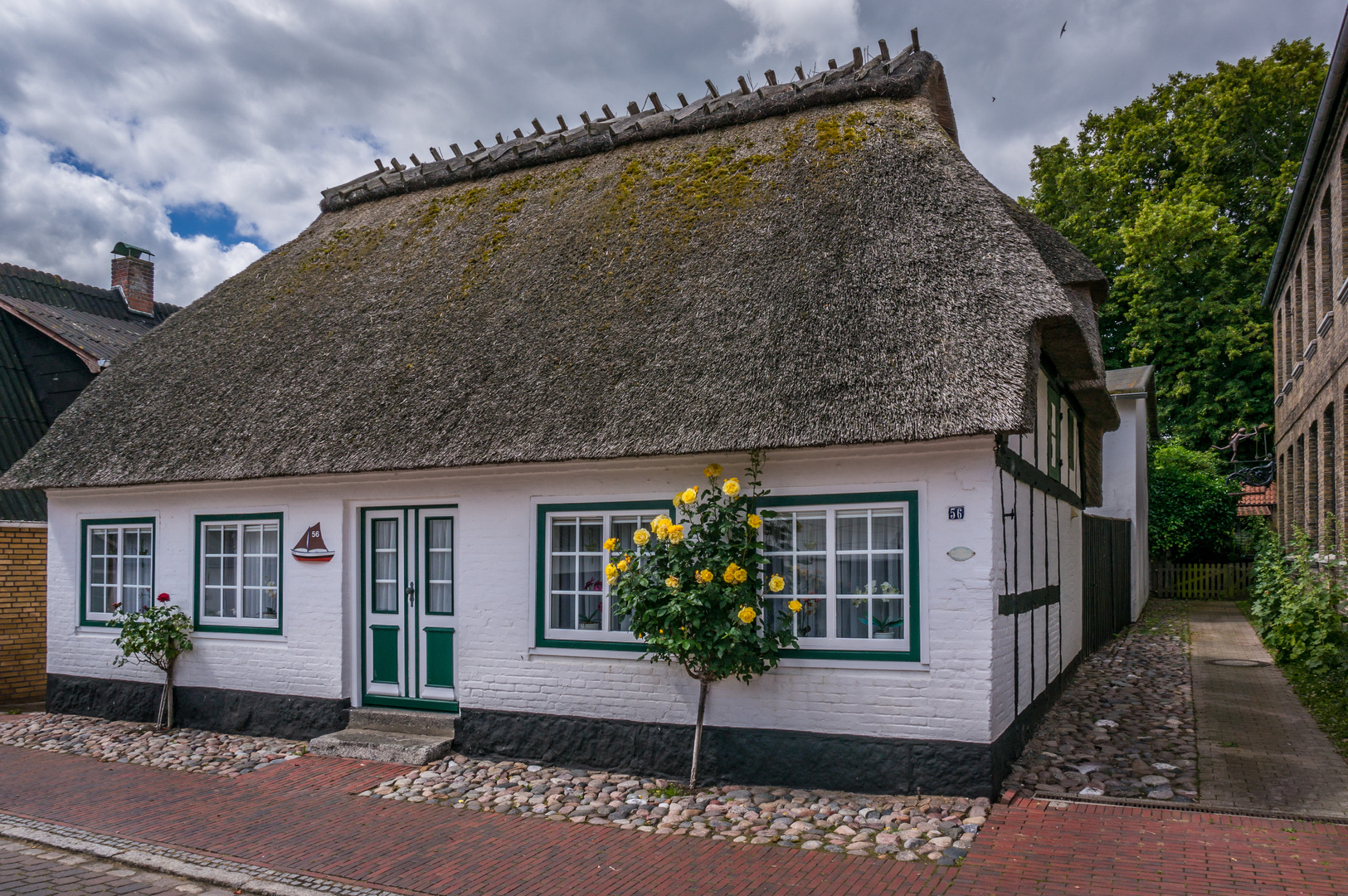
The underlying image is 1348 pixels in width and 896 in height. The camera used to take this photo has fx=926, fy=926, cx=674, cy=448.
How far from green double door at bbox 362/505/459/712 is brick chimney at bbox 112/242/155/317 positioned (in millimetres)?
11855

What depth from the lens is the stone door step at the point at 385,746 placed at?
814 centimetres

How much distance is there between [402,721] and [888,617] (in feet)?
15.5

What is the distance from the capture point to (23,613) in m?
12.2

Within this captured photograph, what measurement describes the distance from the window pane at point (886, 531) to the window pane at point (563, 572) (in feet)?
8.62

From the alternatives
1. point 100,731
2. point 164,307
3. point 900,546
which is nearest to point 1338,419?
point 900,546

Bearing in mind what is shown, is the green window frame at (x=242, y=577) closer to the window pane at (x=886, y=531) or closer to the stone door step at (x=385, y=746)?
the stone door step at (x=385, y=746)

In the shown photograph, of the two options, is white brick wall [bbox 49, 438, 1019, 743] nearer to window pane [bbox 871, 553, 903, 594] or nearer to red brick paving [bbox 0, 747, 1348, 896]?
window pane [bbox 871, 553, 903, 594]

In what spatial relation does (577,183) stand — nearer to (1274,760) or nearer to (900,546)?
(900,546)

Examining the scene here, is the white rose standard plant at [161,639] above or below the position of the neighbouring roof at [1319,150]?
below

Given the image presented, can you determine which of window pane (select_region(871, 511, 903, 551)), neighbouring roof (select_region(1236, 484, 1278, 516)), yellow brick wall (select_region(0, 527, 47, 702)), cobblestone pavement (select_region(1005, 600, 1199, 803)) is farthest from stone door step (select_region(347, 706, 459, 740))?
neighbouring roof (select_region(1236, 484, 1278, 516))

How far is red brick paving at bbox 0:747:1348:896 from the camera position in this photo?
16.9 ft

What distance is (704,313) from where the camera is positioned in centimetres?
782

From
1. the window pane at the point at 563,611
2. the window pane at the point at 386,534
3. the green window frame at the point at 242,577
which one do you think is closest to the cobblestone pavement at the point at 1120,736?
the window pane at the point at 563,611

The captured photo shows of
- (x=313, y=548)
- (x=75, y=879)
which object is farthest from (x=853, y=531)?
(x=75, y=879)
